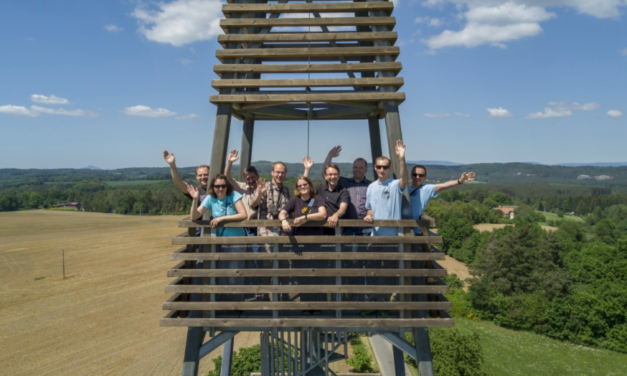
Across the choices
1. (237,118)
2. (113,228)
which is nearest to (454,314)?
(237,118)

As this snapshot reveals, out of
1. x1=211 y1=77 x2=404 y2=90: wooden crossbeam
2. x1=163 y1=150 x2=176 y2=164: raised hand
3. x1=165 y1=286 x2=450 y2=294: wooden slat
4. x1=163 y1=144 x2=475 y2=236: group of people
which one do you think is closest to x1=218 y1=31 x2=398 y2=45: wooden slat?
x1=211 y1=77 x2=404 y2=90: wooden crossbeam

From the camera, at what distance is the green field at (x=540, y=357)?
104 feet

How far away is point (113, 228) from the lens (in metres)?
98.1

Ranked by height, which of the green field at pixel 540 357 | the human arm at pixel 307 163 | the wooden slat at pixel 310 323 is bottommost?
the green field at pixel 540 357

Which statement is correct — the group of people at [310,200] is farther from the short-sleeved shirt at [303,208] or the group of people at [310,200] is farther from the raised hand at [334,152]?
the raised hand at [334,152]

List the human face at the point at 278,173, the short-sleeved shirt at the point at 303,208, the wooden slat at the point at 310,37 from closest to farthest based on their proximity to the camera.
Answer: the short-sleeved shirt at the point at 303,208 < the wooden slat at the point at 310,37 < the human face at the point at 278,173

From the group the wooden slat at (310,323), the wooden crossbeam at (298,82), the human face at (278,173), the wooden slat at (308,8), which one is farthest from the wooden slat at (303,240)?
the wooden slat at (308,8)

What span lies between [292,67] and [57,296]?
5047 cm

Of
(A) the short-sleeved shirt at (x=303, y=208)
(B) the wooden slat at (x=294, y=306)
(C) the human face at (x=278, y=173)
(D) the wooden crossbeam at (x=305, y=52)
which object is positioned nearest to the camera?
(B) the wooden slat at (x=294, y=306)

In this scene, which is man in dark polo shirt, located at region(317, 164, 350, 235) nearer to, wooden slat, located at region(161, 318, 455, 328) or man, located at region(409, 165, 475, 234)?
man, located at region(409, 165, 475, 234)

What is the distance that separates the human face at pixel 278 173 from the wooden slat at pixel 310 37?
79.9 inches

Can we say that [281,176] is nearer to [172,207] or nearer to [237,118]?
[237,118]

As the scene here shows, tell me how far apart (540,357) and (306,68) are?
35.3 meters

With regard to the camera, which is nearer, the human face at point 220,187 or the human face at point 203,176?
the human face at point 220,187
